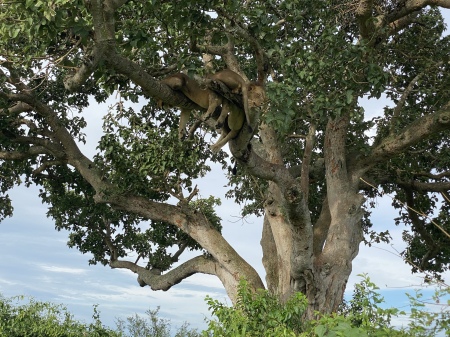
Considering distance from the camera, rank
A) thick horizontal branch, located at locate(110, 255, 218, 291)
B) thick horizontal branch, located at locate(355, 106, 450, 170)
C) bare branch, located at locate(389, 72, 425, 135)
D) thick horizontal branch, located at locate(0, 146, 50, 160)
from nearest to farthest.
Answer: thick horizontal branch, located at locate(355, 106, 450, 170)
bare branch, located at locate(389, 72, 425, 135)
thick horizontal branch, located at locate(110, 255, 218, 291)
thick horizontal branch, located at locate(0, 146, 50, 160)

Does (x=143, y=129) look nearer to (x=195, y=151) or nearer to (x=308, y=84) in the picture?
(x=195, y=151)

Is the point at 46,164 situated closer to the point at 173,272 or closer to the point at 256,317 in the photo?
the point at 173,272

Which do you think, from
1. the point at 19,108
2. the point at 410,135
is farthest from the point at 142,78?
the point at 19,108

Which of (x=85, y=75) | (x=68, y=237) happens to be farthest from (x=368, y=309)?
(x=68, y=237)

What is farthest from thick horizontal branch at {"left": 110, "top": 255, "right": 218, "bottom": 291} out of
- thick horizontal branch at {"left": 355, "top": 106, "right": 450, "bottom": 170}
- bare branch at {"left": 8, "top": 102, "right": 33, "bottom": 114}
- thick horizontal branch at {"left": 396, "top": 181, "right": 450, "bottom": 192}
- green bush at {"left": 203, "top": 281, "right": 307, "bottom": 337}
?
green bush at {"left": 203, "top": 281, "right": 307, "bottom": 337}

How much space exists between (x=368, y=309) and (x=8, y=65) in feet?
28.9

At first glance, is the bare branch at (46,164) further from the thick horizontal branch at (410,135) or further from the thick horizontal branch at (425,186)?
the thick horizontal branch at (425,186)

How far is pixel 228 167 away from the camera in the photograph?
48.8 feet

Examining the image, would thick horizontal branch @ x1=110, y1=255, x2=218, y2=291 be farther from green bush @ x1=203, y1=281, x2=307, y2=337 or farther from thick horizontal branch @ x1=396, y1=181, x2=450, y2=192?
green bush @ x1=203, y1=281, x2=307, y2=337

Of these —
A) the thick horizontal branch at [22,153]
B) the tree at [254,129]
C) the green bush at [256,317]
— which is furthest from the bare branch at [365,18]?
the thick horizontal branch at [22,153]

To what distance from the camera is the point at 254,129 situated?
7.89 m

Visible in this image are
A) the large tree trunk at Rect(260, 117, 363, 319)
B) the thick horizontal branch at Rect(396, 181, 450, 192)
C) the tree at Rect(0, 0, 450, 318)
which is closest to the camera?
the tree at Rect(0, 0, 450, 318)

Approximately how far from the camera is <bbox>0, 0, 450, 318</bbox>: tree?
27.1ft

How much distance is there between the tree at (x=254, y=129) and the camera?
8.25 meters
